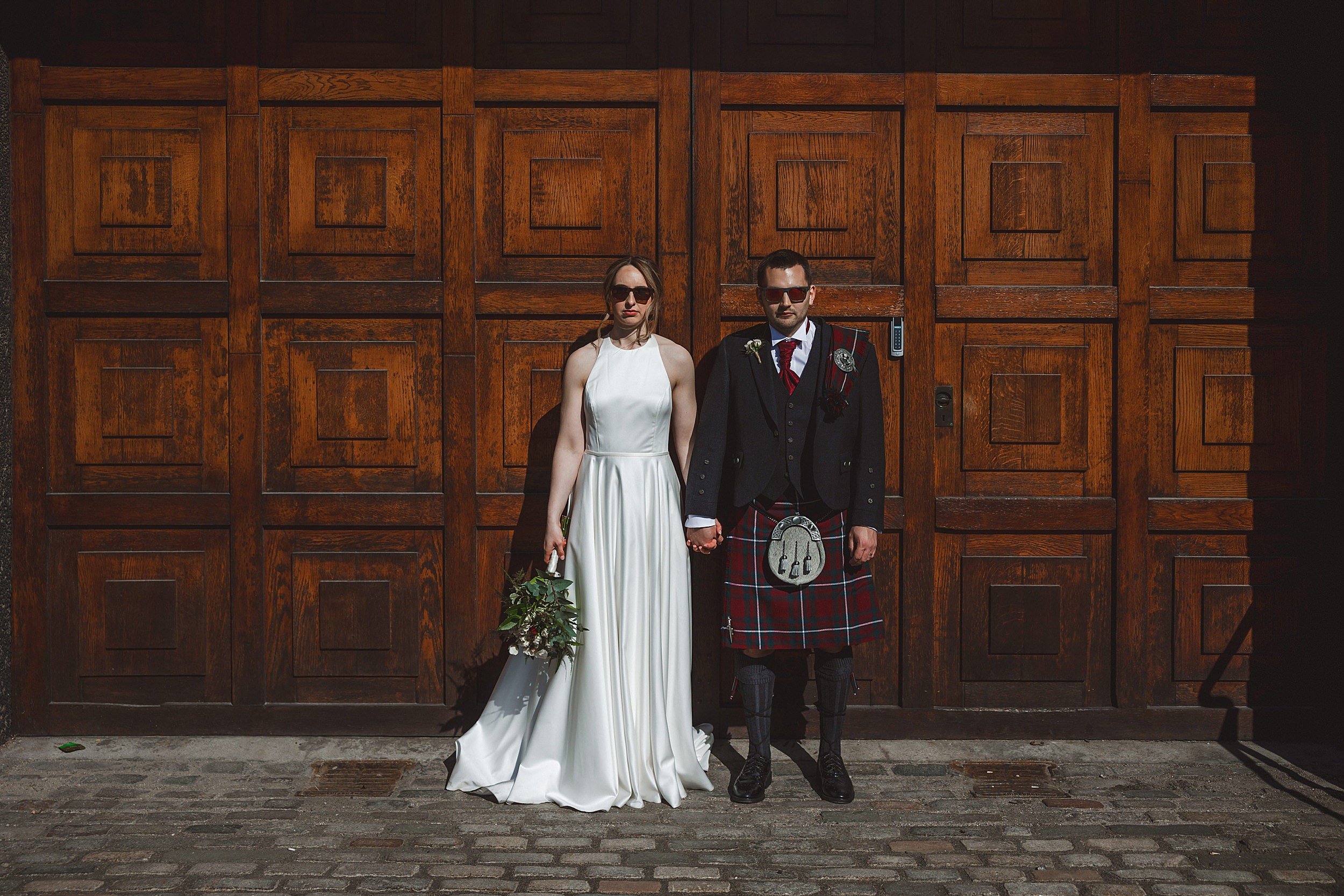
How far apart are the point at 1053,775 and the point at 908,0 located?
10.9 feet

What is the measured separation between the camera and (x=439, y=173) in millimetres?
4621

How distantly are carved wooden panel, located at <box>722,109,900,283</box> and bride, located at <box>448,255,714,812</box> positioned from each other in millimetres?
680

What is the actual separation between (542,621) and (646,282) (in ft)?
4.46

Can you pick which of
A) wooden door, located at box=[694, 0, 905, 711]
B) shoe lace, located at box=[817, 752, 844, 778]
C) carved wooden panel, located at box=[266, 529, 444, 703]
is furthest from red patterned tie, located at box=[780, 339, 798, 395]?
carved wooden panel, located at box=[266, 529, 444, 703]

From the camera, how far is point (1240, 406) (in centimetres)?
466

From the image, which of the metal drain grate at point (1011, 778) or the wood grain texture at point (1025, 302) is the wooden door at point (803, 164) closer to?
the wood grain texture at point (1025, 302)

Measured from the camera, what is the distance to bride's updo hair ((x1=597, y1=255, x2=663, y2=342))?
13.5 ft

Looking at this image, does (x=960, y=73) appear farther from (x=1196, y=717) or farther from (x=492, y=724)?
(x=492, y=724)

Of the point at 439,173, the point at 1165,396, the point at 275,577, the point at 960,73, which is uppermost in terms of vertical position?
the point at 960,73

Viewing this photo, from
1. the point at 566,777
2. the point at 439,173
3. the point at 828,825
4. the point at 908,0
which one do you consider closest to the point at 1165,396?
the point at 908,0

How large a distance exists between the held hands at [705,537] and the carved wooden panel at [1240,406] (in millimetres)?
2034

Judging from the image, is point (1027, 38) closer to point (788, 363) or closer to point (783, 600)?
point (788, 363)

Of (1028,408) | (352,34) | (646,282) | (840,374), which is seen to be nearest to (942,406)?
(1028,408)

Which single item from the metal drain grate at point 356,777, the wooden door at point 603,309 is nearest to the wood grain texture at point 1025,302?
the wooden door at point 603,309
